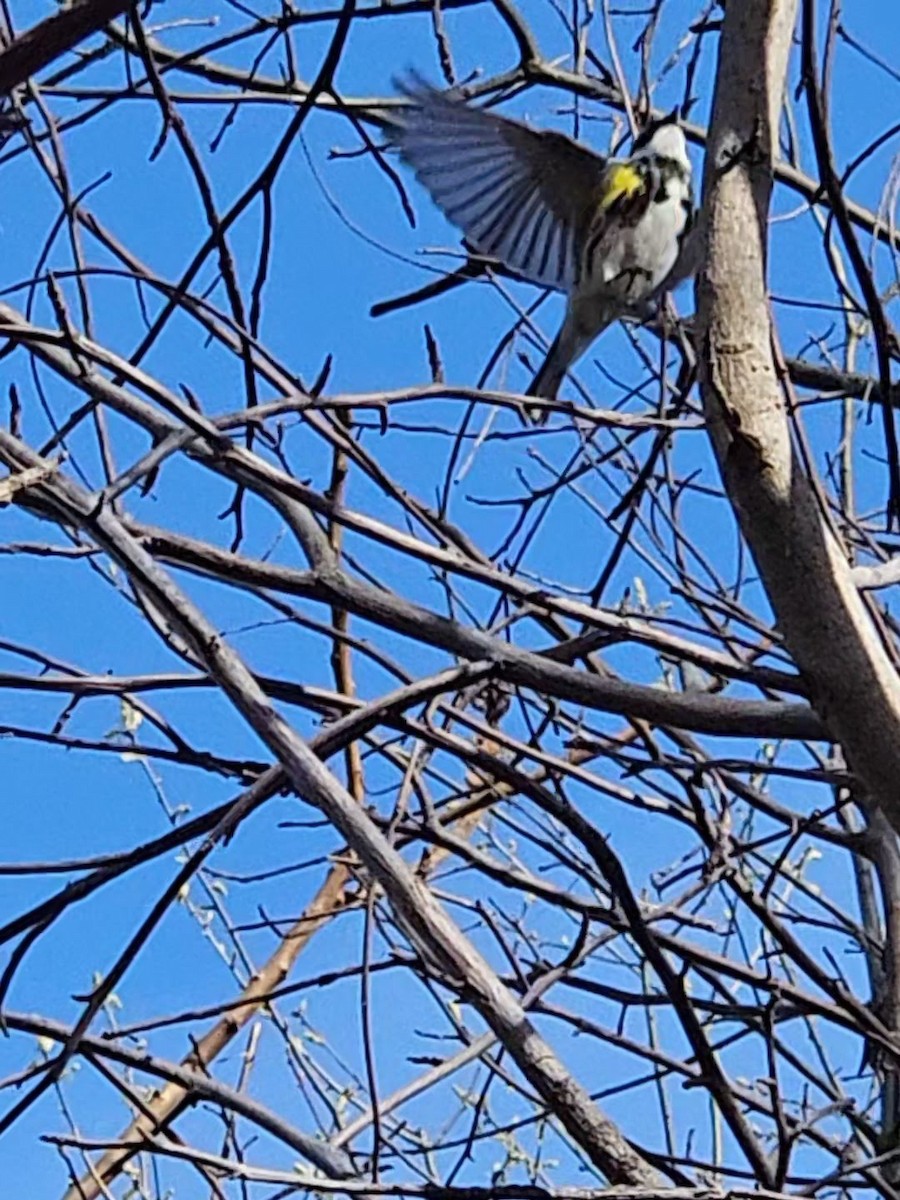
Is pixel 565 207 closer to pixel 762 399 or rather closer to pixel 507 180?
pixel 507 180

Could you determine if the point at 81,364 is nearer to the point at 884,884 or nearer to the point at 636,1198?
the point at 636,1198

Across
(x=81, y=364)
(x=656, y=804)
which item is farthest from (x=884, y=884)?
(x=81, y=364)

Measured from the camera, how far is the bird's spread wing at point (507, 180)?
98.8 inches

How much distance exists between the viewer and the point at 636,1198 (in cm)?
107

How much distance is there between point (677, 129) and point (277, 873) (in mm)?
1242

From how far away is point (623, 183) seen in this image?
286cm

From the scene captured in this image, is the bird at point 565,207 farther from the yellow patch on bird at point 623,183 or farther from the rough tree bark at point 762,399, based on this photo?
the rough tree bark at point 762,399

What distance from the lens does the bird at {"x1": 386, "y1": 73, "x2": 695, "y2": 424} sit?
2.63 metres

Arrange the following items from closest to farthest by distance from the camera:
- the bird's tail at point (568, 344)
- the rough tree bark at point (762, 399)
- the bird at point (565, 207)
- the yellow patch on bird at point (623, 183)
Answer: the rough tree bark at point (762, 399) < the bird's tail at point (568, 344) < the bird at point (565, 207) < the yellow patch on bird at point (623, 183)

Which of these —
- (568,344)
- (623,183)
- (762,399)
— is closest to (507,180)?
(623,183)

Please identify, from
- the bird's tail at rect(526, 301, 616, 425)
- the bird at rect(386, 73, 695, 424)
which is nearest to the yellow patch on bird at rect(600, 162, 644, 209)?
the bird at rect(386, 73, 695, 424)

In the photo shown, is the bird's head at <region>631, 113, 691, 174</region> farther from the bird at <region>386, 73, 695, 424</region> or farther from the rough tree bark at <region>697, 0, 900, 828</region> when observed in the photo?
the rough tree bark at <region>697, 0, 900, 828</region>

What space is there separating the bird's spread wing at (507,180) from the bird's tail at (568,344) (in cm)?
7

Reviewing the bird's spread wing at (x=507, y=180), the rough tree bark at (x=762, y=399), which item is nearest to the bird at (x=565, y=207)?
the bird's spread wing at (x=507, y=180)
